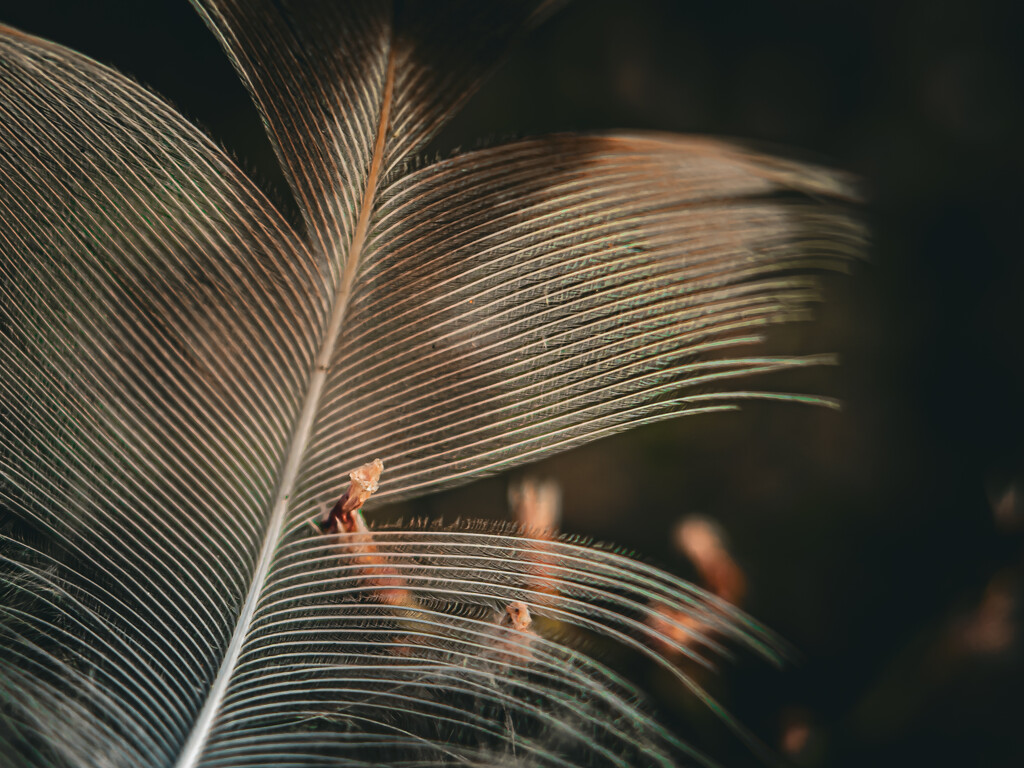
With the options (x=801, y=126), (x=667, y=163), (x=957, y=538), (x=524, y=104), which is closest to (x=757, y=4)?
(x=801, y=126)

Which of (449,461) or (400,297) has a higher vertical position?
(400,297)

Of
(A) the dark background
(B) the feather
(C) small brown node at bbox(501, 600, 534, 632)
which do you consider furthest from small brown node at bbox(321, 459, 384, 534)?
(A) the dark background

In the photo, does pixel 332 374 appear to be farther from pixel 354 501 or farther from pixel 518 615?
pixel 518 615

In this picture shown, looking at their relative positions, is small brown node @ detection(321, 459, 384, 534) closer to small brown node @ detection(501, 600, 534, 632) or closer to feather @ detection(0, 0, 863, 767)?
feather @ detection(0, 0, 863, 767)

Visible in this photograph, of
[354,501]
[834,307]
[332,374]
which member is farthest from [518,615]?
[834,307]

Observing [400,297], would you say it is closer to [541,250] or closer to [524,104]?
[541,250]

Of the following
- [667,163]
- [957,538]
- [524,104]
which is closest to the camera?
[667,163]
